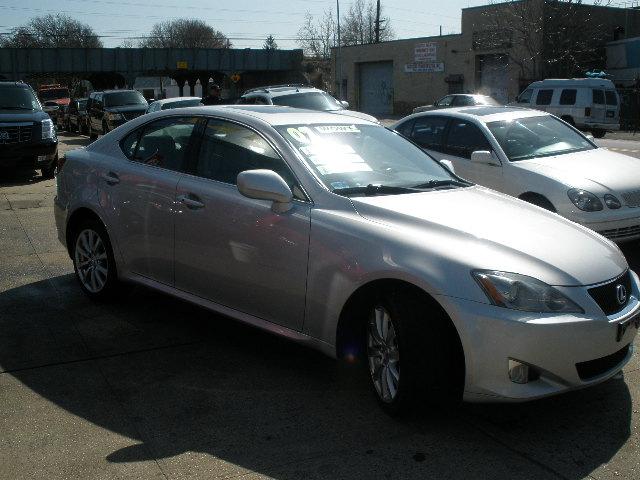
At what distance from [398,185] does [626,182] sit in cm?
391

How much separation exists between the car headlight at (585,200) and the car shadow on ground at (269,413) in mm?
3218

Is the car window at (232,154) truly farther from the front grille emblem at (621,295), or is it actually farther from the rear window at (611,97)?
the rear window at (611,97)

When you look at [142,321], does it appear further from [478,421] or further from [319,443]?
[478,421]

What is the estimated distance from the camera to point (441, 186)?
4.98 metres

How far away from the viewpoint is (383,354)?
404 cm

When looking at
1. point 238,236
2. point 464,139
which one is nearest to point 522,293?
point 238,236

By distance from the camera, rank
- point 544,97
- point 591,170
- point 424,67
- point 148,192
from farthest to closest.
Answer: point 424,67
point 544,97
point 591,170
point 148,192

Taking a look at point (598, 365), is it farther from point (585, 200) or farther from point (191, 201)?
point (585, 200)

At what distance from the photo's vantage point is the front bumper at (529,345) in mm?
3594

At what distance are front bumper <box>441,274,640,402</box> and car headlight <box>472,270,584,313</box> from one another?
0.12 feet

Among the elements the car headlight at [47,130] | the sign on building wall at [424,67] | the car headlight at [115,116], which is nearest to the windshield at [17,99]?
the car headlight at [47,130]

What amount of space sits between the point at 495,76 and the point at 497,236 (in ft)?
148

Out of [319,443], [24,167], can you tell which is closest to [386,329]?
[319,443]

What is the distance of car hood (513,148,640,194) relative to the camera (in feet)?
25.0
